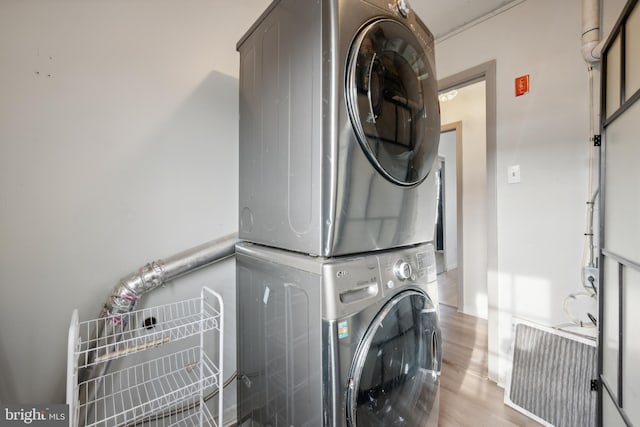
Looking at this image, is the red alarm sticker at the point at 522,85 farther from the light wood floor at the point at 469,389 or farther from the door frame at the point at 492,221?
the light wood floor at the point at 469,389

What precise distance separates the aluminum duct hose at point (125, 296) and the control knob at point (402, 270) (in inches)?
31.8

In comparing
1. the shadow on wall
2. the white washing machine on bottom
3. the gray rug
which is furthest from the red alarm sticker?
the shadow on wall

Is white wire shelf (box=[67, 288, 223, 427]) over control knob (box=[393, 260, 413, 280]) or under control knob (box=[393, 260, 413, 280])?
under

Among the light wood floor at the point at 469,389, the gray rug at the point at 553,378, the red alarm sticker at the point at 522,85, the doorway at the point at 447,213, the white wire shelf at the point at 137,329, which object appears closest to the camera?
the white wire shelf at the point at 137,329

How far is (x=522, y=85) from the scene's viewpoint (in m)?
1.62

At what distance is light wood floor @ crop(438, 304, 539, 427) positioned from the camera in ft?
4.64

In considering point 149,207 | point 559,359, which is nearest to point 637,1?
point 559,359

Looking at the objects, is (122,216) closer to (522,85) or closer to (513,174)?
(513,174)

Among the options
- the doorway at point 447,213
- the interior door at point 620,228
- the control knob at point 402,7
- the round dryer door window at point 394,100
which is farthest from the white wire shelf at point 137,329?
the doorway at point 447,213

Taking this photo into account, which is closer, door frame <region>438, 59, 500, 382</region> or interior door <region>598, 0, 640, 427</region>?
interior door <region>598, 0, 640, 427</region>

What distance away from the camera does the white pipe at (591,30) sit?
1.32m

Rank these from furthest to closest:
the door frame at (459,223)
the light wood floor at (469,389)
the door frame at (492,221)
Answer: the door frame at (459,223) → the door frame at (492,221) → the light wood floor at (469,389)

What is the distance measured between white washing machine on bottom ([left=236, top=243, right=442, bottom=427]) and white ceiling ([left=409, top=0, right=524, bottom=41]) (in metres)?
1.67

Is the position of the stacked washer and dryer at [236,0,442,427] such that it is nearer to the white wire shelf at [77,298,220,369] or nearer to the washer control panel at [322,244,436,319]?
the washer control panel at [322,244,436,319]
